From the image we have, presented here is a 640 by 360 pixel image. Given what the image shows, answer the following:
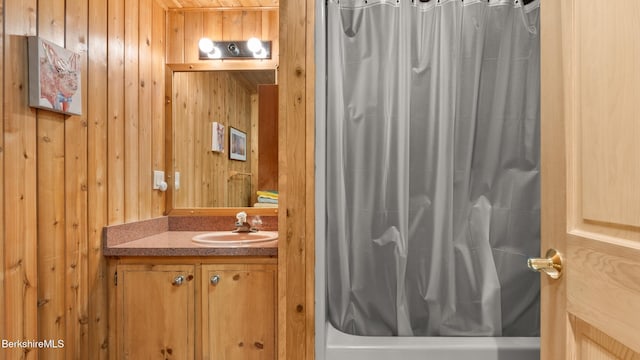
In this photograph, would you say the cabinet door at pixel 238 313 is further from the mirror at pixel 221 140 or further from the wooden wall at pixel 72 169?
the mirror at pixel 221 140

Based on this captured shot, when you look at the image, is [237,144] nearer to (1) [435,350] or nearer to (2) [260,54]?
(2) [260,54]

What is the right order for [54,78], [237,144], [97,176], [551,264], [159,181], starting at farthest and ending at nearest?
[237,144] → [159,181] → [97,176] → [54,78] → [551,264]

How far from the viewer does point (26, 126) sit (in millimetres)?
1337

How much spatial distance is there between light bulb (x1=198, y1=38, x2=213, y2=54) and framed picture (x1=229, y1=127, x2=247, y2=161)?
1.77ft

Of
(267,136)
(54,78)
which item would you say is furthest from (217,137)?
(54,78)

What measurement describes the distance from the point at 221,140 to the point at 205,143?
0.11 m

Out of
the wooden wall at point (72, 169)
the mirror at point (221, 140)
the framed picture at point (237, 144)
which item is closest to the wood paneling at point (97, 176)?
the wooden wall at point (72, 169)

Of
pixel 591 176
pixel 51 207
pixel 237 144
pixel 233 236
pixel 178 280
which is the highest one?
pixel 237 144

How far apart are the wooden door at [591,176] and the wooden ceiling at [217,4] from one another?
1.82 meters

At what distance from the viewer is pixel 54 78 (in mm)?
1419

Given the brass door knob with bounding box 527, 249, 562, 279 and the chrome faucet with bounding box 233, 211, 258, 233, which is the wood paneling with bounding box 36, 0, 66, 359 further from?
the brass door knob with bounding box 527, 249, 562, 279

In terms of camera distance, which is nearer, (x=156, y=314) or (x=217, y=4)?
(x=156, y=314)

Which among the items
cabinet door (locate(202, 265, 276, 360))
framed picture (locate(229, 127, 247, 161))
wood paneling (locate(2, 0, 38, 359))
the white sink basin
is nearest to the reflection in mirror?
framed picture (locate(229, 127, 247, 161))

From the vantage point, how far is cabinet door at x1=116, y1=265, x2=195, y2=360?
1.80 m
